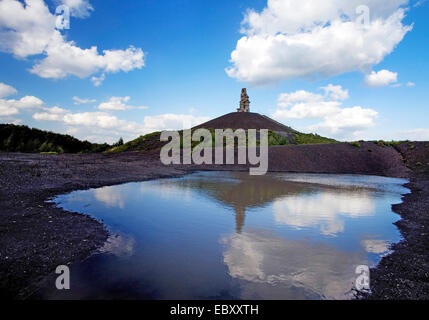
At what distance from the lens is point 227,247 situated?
7.91 m

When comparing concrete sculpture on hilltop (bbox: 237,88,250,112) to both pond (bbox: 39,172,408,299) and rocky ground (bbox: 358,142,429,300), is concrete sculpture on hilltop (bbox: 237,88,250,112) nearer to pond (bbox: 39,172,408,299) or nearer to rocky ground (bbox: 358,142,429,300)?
pond (bbox: 39,172,408,299)

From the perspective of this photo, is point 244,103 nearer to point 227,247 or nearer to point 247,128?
point 247,128

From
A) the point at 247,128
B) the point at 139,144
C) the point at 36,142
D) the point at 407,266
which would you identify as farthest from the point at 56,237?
the point at 247,128

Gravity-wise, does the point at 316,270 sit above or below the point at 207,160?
below

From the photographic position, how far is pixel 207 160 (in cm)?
4228

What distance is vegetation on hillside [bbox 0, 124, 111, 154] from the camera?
58.0 metres

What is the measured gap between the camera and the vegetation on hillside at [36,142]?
58003mm

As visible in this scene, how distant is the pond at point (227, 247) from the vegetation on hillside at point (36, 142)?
5004 cm

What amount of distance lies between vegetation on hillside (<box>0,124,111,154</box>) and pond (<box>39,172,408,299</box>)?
50045 millimetres

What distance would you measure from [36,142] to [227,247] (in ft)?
229

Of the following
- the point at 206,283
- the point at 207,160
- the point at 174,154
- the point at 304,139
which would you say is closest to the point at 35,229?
the point at 206,283

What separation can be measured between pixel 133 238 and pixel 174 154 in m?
40.0
